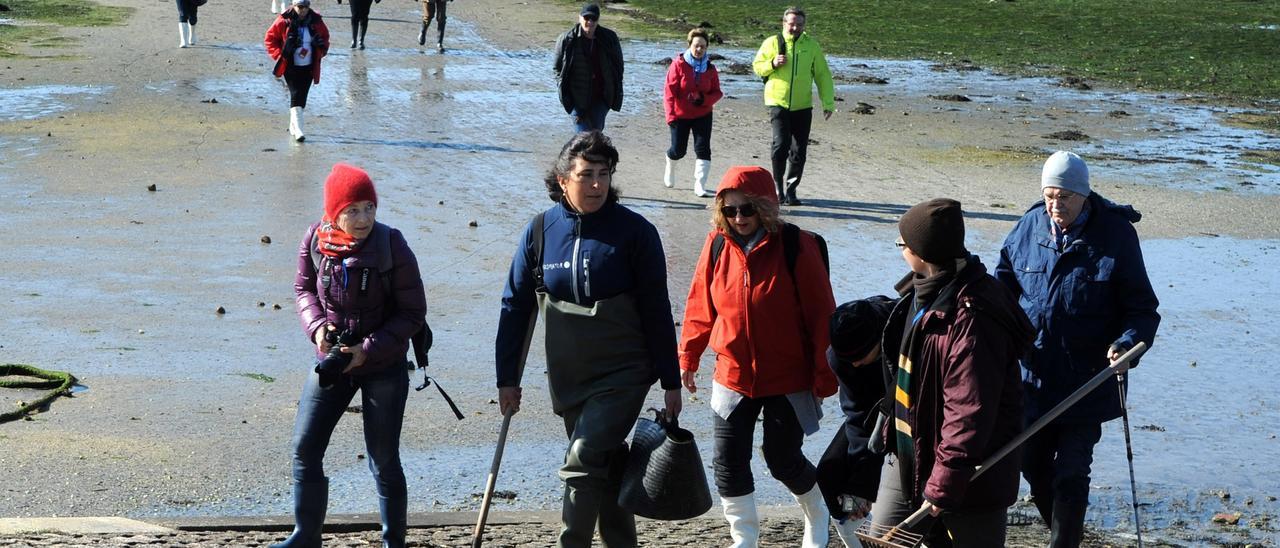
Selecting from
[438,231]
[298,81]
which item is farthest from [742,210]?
[298,81]

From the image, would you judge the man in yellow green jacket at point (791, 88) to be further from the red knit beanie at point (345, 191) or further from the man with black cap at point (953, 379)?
the man with black cap at point (953, 379)

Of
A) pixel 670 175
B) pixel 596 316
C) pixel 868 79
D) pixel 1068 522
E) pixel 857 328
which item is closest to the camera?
pixel 857 328

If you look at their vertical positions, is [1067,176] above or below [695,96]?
above

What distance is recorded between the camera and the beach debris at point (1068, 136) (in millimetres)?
18094

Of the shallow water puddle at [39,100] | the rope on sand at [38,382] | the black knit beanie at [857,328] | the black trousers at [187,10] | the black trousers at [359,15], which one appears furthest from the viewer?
the black trousers at [359,15]

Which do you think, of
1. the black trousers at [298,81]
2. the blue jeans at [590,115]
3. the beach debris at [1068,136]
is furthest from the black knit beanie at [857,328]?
the beach debris at [1068,136]

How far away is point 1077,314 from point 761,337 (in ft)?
3.87

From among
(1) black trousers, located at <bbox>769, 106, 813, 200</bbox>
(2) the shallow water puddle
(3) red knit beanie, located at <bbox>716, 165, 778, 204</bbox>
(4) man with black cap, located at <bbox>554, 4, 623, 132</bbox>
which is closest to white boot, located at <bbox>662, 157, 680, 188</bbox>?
(4) man with black cap, located at <bbox>554, 4, 623, 132</bbox>

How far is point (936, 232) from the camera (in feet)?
14.8

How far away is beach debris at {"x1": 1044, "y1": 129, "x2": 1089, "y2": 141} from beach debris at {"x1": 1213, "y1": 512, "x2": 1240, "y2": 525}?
11.9 meters

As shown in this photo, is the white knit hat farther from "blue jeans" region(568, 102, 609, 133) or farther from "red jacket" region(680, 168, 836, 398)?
"blue jeans" region(568, 102, 609, 133)

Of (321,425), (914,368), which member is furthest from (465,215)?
(914,368)

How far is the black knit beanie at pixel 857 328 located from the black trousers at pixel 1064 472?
104 centimetres

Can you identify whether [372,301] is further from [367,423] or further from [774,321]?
[774,321]
